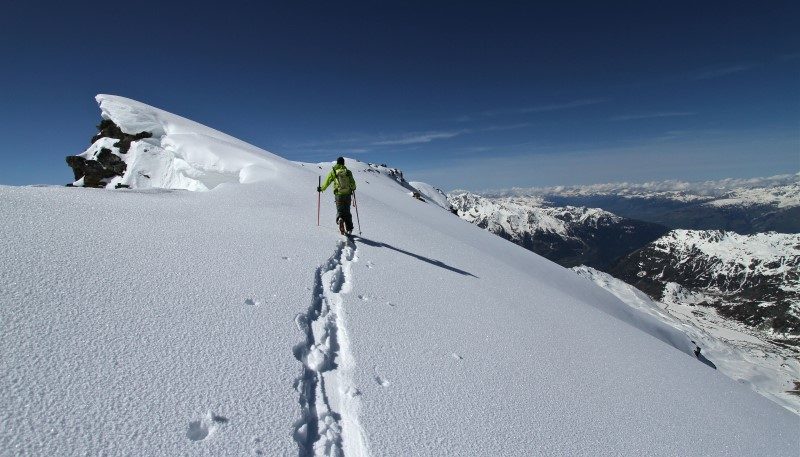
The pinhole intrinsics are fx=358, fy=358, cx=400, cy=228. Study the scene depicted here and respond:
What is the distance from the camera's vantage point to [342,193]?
545 inches

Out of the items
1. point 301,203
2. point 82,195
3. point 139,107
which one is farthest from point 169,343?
point 139,107

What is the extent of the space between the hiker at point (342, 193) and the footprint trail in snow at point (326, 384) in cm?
526

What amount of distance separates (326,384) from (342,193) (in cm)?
915

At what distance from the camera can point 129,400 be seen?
4.18 m

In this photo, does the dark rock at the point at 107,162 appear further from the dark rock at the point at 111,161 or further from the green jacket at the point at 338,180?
the green jacket at the point at 338,180

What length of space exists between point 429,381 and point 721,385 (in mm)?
10894

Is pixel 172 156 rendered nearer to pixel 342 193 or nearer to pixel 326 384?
pixel 342 193

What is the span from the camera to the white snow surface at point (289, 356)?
423 cm

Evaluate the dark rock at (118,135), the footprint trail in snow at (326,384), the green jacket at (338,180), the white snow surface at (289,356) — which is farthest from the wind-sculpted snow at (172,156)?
the footprint trail in snow at (326,384)

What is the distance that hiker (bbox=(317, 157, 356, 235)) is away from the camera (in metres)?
13.8

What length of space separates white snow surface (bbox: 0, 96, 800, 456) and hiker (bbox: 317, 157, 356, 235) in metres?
1.42

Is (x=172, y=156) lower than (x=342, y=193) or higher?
higher

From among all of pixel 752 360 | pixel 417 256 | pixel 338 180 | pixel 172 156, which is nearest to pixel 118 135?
pixel 172 156

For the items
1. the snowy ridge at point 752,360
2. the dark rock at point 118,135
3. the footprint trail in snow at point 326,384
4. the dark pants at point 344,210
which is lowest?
the snowy ridge at point 752,360
